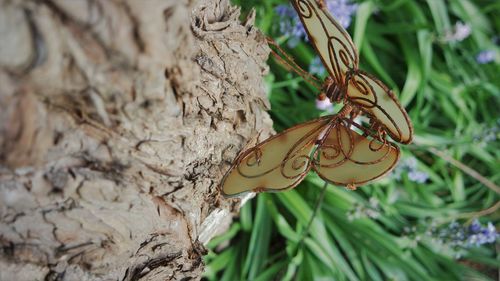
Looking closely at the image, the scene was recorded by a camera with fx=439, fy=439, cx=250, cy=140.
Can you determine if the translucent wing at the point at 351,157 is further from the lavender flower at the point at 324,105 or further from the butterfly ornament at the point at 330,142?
the lavender flower at the point at 324,105

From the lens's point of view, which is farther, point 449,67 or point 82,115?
point 449,67

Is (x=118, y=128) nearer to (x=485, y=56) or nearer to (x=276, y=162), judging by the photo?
(x=276, y=162)

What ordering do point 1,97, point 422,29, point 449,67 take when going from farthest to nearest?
point 449,67 < point 422,29 < point 1,97

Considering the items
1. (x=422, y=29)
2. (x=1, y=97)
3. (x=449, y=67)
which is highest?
(x=1, y=97)

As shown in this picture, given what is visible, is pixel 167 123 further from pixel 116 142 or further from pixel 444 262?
pixel 444 262

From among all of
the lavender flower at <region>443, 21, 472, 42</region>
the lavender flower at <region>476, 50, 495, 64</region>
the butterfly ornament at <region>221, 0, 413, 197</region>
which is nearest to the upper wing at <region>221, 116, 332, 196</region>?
the butterfly ornament at <region>221, 0, 413, 197</region>

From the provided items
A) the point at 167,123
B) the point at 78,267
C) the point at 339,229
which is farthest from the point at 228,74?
the point at 339,229

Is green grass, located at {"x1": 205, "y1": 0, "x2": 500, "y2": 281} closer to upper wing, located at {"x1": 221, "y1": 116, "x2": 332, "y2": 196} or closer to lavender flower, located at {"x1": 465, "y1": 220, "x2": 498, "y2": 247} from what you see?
lavender flower, located at {"x1": 465, "y1": 220, "x2": 498, "y2": 247}

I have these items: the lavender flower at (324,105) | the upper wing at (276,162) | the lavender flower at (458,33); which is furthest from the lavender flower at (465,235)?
the upper wing at (276,162)
